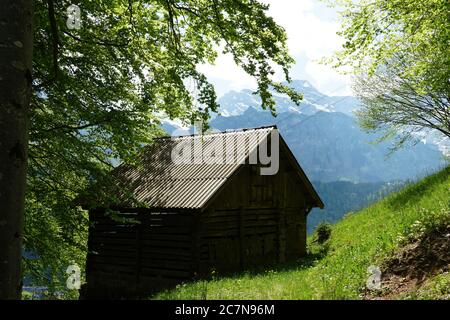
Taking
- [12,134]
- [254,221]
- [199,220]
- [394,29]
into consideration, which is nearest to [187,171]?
[199,220]

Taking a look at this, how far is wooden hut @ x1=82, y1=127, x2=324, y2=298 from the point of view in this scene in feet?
59.3

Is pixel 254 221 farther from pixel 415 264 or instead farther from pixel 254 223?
pixel 415 264

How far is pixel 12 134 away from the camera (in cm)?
309

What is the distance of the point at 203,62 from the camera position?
8.88m

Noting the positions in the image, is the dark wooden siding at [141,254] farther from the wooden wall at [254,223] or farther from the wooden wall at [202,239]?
the wooden wall at [254,223]

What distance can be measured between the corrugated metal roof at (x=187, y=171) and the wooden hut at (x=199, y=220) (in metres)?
0.05

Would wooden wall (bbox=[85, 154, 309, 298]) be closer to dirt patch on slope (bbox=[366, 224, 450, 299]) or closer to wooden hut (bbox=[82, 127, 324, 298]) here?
wooden hut (bbox=[82, 127, 324, 298])

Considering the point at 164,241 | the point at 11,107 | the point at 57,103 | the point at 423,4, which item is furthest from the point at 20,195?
the point at 164,241

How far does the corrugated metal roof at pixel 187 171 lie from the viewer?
59.3 feet

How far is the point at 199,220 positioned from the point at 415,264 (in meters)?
10.4

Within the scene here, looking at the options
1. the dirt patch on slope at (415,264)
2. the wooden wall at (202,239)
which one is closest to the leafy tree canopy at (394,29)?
the dirt patch on slope at (415,264)

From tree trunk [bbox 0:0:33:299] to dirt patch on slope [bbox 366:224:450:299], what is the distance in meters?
6.33

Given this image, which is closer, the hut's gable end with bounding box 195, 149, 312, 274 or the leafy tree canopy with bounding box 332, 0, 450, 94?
the leafy tree canopy with bounding box 332, 0, 450, 94

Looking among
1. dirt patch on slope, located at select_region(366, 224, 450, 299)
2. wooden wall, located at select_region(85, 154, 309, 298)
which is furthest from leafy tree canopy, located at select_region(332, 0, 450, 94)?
wooden wall, located at select_region(85, 154, 309, 298)
